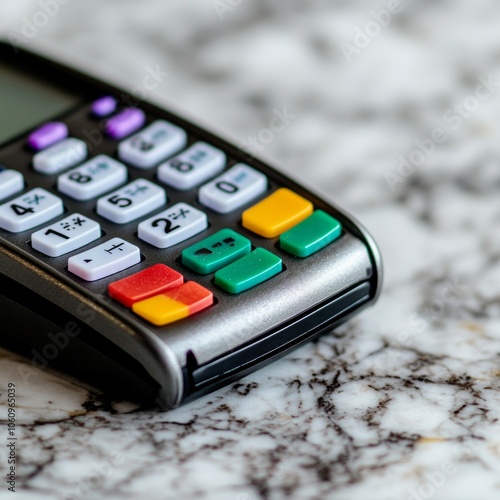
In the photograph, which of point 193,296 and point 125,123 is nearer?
point 193,296

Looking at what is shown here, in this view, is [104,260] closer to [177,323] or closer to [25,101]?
[177,323]

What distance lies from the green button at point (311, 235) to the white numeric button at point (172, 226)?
0.13 ft

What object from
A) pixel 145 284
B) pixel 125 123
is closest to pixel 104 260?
pixel 145 284

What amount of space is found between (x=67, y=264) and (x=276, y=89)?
0.32 meters

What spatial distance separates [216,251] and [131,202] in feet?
0.17

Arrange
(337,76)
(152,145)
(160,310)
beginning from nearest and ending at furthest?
(160,310) → (152,145) → (337,76)

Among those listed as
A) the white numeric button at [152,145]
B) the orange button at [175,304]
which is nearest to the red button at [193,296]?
the orange button at [175,304]

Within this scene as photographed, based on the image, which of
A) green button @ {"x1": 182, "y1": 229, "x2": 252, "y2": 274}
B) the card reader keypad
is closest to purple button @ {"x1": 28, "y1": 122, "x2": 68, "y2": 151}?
the card reader keypad

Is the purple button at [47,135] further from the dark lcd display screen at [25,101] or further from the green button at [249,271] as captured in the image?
the green button at [249,271]

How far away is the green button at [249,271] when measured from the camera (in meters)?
0.44

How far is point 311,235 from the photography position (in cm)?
47

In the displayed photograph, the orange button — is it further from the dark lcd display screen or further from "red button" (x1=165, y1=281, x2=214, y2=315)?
the dark lcd display screen

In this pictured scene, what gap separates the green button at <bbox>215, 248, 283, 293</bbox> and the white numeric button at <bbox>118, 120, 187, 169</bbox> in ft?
0.30

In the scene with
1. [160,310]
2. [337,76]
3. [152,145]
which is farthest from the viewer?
[337,76]
